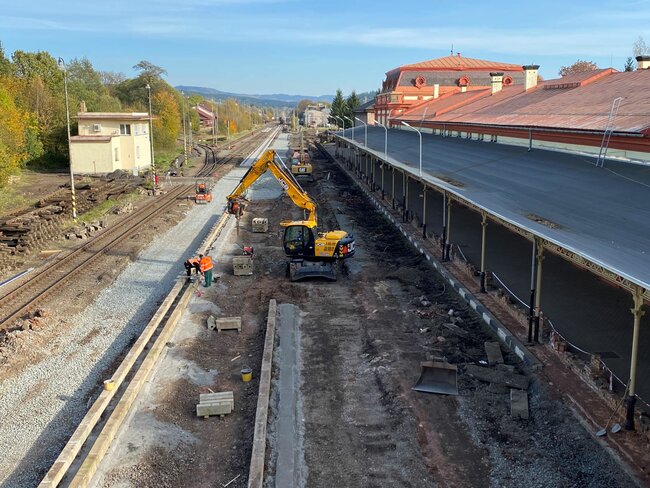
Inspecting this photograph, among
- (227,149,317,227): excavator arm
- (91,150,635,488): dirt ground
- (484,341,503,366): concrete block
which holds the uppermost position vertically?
(227,149,317,227): excavator arm

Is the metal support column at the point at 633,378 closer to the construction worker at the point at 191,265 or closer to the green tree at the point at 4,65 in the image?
the construction worker at the point at 191,265

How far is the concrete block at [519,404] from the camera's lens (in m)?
11.3

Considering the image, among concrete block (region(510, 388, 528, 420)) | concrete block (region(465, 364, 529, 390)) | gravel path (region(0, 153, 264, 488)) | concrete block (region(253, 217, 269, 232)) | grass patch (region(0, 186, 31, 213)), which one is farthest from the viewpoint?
grass patch (region(0, 186, 31, 213))

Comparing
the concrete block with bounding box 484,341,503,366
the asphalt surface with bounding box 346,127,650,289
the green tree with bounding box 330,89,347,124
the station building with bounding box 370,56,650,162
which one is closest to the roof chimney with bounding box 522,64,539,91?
the station building with bounding box 370,56,650,162

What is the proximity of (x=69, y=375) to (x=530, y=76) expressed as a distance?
35135 mm

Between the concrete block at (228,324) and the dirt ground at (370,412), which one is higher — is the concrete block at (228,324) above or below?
above

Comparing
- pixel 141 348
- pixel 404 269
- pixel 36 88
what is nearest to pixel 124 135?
pixel 36 88

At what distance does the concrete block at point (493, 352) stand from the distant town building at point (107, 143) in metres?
40.3

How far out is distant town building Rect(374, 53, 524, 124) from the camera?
72750 mm

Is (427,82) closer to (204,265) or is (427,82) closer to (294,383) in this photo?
(204,265)

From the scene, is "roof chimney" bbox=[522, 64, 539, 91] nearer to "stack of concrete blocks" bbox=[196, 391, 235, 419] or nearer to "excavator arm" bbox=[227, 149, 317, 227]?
"excavator arm" bbox=[227, 149, 317, 227]

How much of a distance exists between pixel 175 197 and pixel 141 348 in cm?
2734

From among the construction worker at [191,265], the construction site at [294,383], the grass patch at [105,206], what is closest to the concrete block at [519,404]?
the construction site at [294,383]

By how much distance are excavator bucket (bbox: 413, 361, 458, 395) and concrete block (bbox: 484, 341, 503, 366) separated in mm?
1216
